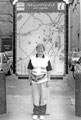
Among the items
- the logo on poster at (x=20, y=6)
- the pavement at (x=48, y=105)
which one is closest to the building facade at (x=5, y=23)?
the logo on poster at (x=20, y=6)

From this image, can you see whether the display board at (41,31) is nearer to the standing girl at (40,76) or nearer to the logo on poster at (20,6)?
the logo on poster at (20,6)

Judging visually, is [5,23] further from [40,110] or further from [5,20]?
[40,110]

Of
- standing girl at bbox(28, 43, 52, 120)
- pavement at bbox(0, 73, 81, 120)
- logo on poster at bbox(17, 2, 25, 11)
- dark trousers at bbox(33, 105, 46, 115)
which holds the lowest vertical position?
pavement at bbox(0, 73, 81, 120)

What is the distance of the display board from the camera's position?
10188mm

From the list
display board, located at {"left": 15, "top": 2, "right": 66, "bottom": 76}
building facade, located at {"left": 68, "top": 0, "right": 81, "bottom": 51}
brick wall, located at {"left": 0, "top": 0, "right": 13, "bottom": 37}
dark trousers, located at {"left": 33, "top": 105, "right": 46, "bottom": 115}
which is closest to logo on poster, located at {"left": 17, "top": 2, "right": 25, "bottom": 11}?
display board, located at {"left": 15, "top": 2, "right": 66, "bottom": 76}

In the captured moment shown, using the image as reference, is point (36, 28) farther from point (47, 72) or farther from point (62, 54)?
point (47, 72)

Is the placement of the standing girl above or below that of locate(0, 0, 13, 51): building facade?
below

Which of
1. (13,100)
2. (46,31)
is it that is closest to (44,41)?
(46,31)

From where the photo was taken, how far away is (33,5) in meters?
10.1

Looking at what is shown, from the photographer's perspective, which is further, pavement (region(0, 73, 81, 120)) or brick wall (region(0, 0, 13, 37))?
brick wall (region(0, 0, 13, 37))

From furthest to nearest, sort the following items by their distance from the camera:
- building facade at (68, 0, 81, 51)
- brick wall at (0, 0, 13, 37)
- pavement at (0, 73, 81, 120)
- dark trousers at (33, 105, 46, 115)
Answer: brick wall at (0, 0, 13, 37), building facade at (68, 0, 81, 51), pavement at (0, 73, 81, 120), dark trousers at (33, 105, 46, 115)

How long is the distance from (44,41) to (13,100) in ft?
12.8

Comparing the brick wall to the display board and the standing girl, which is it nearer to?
the display board

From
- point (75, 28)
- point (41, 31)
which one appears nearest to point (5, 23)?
point (75, 28)
